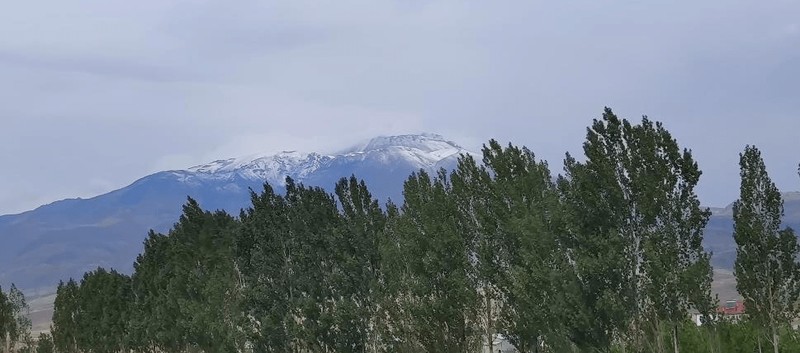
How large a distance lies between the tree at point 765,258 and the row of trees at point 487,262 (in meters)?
0.06

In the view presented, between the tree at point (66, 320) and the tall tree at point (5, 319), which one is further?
the tall tree at point (5, 319)

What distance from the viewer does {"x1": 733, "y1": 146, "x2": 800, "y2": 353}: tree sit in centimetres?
4084

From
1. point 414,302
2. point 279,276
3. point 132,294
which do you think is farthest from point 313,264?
point 132,294

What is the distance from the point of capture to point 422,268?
48312mm

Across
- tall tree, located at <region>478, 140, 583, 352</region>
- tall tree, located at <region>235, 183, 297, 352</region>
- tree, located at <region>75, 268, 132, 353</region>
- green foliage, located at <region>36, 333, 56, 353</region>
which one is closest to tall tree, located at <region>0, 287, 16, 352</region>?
green foliage, located at <region>36, 333, 56, 353</region>

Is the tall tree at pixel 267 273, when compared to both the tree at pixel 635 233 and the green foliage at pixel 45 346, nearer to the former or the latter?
the tree at pixel 635 233

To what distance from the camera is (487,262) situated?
46.9 metres

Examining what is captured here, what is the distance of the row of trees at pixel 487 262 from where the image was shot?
3750cm

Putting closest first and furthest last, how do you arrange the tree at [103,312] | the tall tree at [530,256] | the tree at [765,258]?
the tall tree at [530,256], the tree at [765,258], the tree at [103,312]

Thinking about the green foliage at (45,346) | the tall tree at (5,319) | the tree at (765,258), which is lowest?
the tree at (765,258)

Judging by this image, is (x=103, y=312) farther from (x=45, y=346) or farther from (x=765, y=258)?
(x=765, y=258)

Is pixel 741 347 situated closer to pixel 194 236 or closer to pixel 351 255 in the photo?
pixel 351 255

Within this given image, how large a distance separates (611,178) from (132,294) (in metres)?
58.3

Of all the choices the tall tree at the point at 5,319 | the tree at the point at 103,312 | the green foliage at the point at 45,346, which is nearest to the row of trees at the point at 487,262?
the tree at the point at 103,312
